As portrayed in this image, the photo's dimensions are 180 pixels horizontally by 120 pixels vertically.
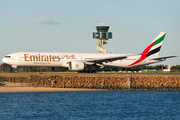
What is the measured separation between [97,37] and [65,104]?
8480 centimetres

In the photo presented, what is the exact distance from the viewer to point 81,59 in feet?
189

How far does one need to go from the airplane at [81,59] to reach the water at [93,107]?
40.7 feet

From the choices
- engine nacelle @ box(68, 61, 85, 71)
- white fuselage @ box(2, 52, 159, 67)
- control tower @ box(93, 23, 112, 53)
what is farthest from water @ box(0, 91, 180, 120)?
control tower @ box(93, 23, 112, 53)

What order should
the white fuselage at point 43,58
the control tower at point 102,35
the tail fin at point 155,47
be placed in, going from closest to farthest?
the white fuselage at point 43,58 < the tail fin at point 155,47 < the control tower at point 102,35

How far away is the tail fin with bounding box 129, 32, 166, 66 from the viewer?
6197 centimetres

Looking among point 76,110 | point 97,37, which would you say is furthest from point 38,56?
point 97,37

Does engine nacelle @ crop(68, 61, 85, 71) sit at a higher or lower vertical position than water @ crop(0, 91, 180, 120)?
higher

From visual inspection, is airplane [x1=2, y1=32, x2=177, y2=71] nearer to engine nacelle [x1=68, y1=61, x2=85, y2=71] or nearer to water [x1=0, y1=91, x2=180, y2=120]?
engine nacelle [x1=68, y1=61, x2=85, y2=71]

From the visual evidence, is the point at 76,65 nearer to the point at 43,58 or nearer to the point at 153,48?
the point at 43,58

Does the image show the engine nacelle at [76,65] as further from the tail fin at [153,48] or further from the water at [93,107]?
the tail fin at [153,48]

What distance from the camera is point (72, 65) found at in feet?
180

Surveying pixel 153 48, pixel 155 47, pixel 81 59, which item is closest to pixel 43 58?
pixel 81 59

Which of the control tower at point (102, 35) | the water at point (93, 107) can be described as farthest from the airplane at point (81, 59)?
the control tower at point (102, 35)

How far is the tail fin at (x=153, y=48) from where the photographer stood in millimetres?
61969
